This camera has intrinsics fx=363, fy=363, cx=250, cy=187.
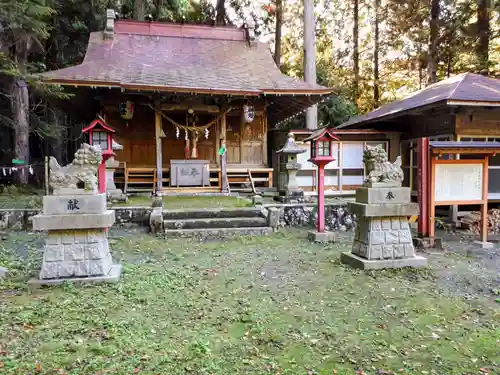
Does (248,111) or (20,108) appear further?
(20,108)

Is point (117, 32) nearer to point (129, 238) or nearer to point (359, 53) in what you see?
point (129, 238)

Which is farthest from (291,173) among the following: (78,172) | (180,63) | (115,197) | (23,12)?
(23,12)

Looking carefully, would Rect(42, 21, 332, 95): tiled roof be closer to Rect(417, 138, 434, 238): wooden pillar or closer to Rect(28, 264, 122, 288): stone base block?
Rect(417, 138, 434, 238): wooden pillar

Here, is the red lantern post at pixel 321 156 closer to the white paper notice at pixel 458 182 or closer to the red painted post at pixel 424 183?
the red painted post at pixel 424 183

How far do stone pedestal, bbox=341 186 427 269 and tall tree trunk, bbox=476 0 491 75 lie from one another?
481 inches

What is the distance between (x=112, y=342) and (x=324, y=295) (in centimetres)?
241

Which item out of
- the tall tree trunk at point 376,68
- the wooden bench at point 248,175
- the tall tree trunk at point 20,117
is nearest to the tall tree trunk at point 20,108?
the tall tree trunk at point 20,117

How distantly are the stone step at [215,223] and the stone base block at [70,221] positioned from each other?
3268mm

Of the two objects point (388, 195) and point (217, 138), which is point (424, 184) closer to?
point (388, 195)

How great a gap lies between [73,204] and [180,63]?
30.1 ft

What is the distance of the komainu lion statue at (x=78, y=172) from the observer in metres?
4.61

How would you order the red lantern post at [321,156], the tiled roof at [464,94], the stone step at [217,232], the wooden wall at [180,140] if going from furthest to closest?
1. the wooden wall at [180,140]
2. the tiled roof at [464,94]
3. the stone step at [217,232]
4. the red lantern post at [321,156]

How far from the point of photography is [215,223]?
8039 mm

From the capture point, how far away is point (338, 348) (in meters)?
3.10
